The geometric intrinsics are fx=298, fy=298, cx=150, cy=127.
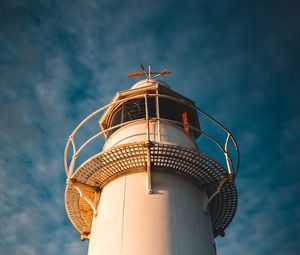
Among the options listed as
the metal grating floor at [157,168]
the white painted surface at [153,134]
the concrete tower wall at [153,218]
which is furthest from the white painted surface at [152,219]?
the white painted surface at [153,134]

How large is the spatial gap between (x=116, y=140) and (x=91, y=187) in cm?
173

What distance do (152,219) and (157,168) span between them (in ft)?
5.25

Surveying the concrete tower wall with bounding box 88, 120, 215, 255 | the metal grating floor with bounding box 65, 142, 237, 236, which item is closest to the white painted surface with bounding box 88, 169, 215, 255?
the concrete tower wall with bounding box 88, 120, 215, 255

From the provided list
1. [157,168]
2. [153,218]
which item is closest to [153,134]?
[157,168]

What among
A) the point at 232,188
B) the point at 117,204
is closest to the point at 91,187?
the point at 117,204

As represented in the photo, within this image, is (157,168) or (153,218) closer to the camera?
(153,218)

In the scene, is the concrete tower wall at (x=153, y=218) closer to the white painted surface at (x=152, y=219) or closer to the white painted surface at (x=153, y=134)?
the white painted surface at (x=152, y=219)

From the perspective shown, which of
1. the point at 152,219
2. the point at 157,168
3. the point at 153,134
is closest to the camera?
the point at 152,219

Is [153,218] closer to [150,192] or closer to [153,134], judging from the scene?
[150,192]

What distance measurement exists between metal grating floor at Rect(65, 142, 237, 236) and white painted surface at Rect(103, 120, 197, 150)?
771mm

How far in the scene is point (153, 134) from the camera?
29.8 feet

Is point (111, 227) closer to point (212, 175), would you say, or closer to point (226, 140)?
point (212, 175)

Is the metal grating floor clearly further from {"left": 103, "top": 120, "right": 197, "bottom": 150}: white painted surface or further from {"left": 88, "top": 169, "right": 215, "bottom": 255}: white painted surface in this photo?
{"left": 103, "top": 120, "right": 197, "bottom": 150}: white painted surface

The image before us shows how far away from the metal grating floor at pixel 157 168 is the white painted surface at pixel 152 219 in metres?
0.29
